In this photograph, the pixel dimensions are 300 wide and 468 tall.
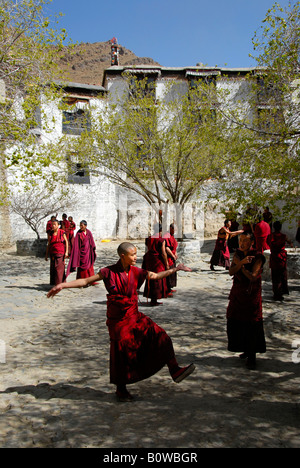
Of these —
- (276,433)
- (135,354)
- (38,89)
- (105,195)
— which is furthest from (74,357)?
(105,195)

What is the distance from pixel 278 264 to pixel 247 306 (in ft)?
13.5

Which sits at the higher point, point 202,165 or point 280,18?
point 280,18

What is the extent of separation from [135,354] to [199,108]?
1424 centimetres

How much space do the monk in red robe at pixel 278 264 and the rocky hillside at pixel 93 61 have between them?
63126mm

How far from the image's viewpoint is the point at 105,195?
83.7ft

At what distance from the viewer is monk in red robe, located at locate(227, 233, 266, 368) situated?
4773mm

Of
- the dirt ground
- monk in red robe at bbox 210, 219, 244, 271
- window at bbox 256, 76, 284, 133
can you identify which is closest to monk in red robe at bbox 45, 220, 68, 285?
the dirt ground

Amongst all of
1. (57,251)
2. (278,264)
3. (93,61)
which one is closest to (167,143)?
(57,251)

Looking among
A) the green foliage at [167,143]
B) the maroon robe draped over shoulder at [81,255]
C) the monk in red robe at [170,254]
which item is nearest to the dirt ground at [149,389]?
the monk in red robe at [170,254]

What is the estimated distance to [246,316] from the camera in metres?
4.81

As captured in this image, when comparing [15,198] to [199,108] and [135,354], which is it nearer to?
[199,108]

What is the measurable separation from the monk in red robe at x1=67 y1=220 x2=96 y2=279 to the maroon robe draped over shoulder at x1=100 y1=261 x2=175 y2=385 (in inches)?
246

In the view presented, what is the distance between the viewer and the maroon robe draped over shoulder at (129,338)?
3.88m

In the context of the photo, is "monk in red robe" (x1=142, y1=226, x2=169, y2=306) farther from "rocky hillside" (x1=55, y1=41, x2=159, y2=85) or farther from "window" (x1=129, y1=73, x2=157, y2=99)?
"rocky hillside" (x1=55, y1=41, x2=159, y2=85)
